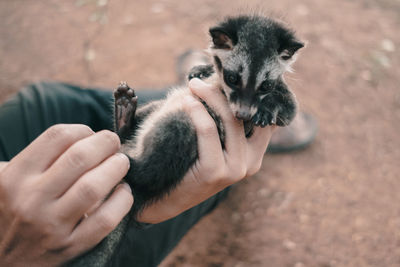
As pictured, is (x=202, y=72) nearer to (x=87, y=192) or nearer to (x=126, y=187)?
(x=126, y=187)

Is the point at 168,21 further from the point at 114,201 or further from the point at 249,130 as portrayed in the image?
the point at 114,201

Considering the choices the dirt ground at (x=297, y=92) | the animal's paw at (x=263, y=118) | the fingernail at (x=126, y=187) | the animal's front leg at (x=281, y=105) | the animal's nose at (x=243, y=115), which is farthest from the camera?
the dirt ground at (x=297, y=92)

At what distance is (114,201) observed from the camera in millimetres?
1985

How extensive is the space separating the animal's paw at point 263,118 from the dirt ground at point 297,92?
0.83 metres

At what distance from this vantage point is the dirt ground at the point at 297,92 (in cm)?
398

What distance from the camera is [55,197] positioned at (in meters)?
1.78

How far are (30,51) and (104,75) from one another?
165cm

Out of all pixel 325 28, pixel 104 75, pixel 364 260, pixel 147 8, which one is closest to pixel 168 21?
pixel 147 8

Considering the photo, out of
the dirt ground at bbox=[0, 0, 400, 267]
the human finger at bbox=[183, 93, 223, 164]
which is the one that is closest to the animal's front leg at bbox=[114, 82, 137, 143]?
the human finger at bbox=[183, 93, 223, 164]

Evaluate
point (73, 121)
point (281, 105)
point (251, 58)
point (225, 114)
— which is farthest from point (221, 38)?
point (73, 121)

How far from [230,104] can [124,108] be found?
0.83m

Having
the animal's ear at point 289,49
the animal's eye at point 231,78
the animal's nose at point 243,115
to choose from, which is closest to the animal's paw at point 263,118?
the animal's nose at point 243,115

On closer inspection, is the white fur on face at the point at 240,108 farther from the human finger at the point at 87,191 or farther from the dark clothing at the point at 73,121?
the dark clothing at the point at 73,121

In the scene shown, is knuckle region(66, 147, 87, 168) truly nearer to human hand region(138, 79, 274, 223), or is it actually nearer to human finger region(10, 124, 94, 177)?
human finger region(10, 124, 94, 177)
